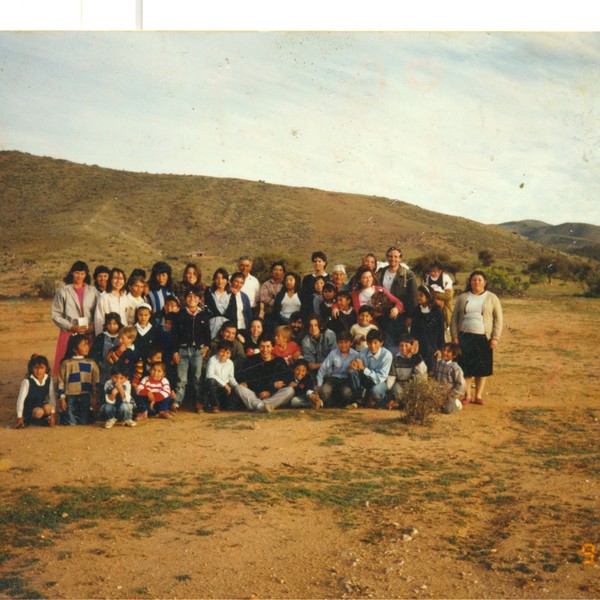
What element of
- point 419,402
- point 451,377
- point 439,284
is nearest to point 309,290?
point 439,284

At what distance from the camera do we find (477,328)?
21.9ft

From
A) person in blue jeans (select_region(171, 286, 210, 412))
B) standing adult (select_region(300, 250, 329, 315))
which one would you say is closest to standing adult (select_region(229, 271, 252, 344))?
person in blue jeans (select_region(171, 286, 210, 412))

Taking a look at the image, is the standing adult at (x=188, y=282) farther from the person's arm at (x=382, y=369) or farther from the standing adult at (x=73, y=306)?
the person's arm at (x=382, y=369)

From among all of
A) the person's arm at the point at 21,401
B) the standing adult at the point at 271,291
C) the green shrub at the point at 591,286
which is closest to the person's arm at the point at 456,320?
the standing adult at the point at 271,291

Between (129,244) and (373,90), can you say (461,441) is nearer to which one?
(373,90)

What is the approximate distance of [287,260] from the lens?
1533 centimetres

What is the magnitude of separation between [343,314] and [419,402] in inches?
54.7

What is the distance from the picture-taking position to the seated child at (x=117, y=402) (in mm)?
5777

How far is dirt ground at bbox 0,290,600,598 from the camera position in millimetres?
3471

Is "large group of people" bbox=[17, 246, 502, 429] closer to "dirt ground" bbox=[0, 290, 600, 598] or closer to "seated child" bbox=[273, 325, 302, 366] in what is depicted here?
"seated child" bbox=[273, 325, 302, 366]

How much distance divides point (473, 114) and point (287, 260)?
337 inches

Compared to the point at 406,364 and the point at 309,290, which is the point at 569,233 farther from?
the point at 309,290

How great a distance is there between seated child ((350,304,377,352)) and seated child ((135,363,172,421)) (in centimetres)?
189

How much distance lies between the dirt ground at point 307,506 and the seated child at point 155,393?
197 mm
